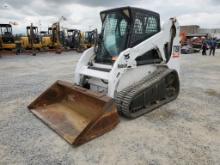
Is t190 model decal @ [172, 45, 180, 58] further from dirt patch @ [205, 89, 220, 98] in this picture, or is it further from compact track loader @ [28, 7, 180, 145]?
dirt patch @ [205, 89, 220, 98]

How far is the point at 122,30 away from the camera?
4.45m

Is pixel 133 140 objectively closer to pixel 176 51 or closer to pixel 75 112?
pixel 75 112

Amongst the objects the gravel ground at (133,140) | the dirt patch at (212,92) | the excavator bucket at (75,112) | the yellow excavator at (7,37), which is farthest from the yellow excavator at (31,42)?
the dirt patch at (212,92)

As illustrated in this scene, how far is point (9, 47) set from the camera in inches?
718

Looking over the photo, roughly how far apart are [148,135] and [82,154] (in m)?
1.11

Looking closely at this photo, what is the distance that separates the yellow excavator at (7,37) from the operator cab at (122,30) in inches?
626

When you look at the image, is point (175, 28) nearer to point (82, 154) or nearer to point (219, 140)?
point (219, 140)

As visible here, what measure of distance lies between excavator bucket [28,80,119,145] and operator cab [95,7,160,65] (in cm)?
104

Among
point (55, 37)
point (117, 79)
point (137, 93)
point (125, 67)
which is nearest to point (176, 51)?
point (125, 67)

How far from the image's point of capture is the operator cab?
14.0 ft

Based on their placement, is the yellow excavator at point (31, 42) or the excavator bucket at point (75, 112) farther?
the yellow excavator at point (31, 42)

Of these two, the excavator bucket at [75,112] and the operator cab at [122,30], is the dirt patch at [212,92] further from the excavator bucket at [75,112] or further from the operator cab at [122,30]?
the excavator bucket at [75,112]

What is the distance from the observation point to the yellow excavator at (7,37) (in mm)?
18188

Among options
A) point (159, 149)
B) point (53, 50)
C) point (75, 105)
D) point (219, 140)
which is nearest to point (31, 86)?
point (75, 105)
